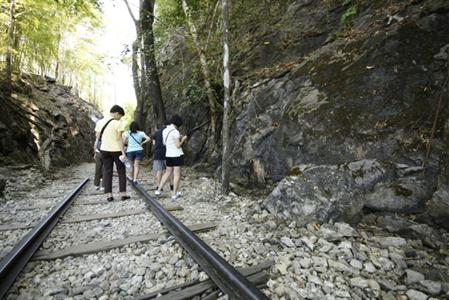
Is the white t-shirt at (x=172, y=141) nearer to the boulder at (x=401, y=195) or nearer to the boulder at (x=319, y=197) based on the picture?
the boulder at (x=319, y=197)

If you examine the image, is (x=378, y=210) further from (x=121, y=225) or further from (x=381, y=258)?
(x=121, y=225)

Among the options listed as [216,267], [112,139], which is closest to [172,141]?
[112,139]

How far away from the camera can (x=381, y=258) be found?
281 cm

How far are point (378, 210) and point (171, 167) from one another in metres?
4.12

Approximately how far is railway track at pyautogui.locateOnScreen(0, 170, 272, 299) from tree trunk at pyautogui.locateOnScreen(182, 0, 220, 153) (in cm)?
428

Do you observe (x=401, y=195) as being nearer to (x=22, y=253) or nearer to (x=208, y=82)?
(x=22, y=253)

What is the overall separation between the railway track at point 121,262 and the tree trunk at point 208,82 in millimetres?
4283

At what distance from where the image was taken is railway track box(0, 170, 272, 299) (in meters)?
2.33

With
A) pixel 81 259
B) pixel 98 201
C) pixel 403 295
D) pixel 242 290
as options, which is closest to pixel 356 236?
pixel 403 295

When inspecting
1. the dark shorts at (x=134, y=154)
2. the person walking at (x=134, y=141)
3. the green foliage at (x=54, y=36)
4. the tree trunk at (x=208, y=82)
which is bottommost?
the dark shorts at (x=134, y=154)

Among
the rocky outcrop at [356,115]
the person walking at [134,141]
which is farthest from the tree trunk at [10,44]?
the rocky outcrop at [356,115]

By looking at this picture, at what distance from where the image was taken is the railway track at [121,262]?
7.63 ft

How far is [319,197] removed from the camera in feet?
12.3

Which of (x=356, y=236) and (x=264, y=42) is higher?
(x=264, y=42)
